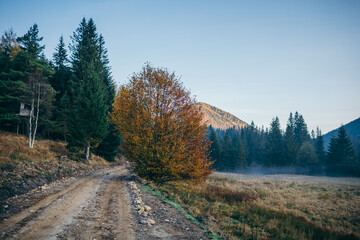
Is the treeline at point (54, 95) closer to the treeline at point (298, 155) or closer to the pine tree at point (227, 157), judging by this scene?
the treeline at point (298, 155)

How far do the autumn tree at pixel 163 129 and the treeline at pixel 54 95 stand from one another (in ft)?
18.3


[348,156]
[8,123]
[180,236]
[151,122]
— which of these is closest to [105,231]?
[180,236]

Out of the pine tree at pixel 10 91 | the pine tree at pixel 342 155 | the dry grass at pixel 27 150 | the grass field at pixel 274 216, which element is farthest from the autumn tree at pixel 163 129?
the pine tree at pixel 342 155

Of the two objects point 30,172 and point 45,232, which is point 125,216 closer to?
point 45,232

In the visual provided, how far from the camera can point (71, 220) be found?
240 inches

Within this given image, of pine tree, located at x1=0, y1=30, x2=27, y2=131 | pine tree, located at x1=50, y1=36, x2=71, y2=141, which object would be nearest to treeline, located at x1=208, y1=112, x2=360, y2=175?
pine tree, located at x1=50, y1=36, x2=71, y2=141

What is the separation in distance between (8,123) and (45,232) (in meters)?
32.2

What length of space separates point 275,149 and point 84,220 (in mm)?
82702

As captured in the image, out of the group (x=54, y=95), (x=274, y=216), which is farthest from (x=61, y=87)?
(x=274, y=216)

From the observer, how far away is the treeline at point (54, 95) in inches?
904

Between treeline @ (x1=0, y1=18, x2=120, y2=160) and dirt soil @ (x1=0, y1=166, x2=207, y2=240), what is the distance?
11.2m

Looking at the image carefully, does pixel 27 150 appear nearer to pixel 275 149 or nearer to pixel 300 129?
pixel 275 149

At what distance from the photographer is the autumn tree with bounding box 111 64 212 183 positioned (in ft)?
43.0

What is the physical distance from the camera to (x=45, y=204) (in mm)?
7477
